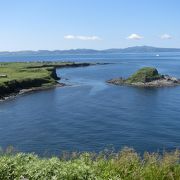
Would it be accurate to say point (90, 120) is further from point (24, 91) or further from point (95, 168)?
point (95, 168)

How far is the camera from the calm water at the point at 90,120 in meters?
57.5

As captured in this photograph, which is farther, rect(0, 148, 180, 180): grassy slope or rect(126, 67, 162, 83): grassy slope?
rect(126, 67, 162, 83): grassy slope

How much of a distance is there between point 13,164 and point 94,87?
375 feet

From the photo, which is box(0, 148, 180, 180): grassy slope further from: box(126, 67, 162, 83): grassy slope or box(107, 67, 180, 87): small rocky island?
box(126, 67, 162, 83): grassy slope

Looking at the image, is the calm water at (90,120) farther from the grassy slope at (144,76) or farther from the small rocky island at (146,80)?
the grassy slope at (144,76)

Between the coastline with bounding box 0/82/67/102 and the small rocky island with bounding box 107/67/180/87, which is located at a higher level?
the small rocky island with bounding box 107/67/180/87

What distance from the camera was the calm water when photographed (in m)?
57.5

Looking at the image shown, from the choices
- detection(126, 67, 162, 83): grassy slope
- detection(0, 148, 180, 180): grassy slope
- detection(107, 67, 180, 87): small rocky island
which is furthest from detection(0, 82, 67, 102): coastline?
detection(0, 148, 180, 180): grassy slope

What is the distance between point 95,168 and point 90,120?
60041 mm

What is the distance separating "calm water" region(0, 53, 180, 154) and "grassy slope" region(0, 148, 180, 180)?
32000mm

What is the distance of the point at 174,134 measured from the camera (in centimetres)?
6234

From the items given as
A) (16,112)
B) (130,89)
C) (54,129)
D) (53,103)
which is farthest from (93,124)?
(130,89)

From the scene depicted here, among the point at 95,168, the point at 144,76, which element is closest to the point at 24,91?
the point at 144,76

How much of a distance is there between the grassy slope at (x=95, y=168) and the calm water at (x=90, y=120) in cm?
3200
